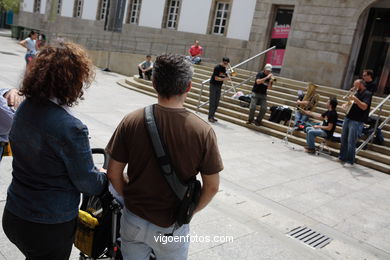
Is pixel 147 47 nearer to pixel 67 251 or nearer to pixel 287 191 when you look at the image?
pixel 287 191

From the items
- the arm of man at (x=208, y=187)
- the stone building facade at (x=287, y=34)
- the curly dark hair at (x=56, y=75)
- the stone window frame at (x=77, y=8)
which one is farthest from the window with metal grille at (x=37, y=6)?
the arm of man at (x=208, y=187)

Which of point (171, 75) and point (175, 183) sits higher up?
point (171, 75)

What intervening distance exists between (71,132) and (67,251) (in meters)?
0.68

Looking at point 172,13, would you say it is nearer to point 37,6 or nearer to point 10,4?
point 37,6

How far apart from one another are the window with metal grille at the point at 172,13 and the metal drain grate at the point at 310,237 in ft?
62.0

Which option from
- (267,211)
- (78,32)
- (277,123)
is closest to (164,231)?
(267,211)

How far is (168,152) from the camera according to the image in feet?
6.23

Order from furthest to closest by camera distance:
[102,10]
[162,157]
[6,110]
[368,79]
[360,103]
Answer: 1. [102,10]
2. [368,79]
3. [360,103]
4. [6,110]
5. [162,157]

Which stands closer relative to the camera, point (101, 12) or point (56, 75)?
point (56, 75)

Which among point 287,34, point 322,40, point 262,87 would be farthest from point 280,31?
point 262,87

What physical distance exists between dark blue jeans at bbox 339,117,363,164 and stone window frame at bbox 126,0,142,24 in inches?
740

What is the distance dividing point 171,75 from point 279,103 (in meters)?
10.8

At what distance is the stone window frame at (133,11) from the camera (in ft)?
79.0

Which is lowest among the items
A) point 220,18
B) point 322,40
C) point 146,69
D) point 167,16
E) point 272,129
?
point 272,129
